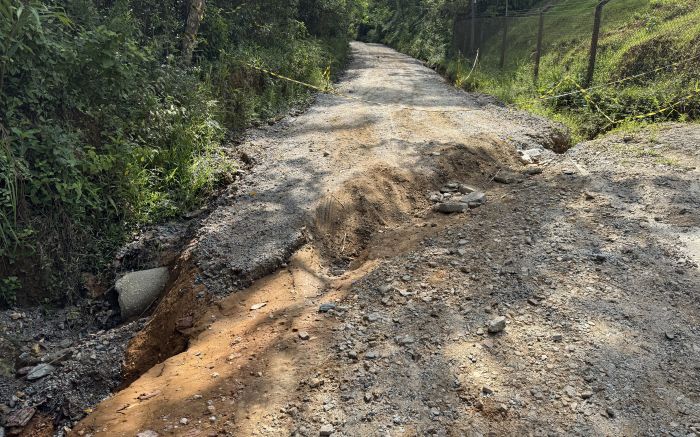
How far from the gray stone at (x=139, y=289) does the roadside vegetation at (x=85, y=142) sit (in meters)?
0.42

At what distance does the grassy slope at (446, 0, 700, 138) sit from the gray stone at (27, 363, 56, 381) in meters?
7.20

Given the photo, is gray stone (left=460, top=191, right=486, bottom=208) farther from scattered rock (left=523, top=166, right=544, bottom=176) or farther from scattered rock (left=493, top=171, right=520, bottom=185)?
scattered rock (left=523, top=166, right=544, bottom=176)

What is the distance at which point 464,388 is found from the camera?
288 cm

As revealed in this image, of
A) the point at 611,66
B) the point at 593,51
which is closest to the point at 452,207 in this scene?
the point at 593,51

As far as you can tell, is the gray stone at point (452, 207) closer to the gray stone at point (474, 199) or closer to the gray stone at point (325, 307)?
the gray stone at point (474, 199)

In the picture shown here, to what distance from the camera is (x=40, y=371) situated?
3.89 meters

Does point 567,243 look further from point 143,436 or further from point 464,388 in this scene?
point 143,436

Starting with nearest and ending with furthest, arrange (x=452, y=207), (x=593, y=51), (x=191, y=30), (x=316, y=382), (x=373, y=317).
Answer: (x=316, y=382) → (x=373, y=317) → (x=452, y=207) → (x=191, y=30) → (x=593, y=51)

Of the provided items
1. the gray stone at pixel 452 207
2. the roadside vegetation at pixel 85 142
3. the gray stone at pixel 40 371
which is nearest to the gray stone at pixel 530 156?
the gray stone at pixel 452 207

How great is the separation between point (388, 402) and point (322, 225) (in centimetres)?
248

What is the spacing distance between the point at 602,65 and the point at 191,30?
291 inches

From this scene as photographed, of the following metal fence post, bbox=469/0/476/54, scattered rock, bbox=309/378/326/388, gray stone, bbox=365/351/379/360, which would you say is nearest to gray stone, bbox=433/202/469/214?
gray stone, bbox=365/351/379/360

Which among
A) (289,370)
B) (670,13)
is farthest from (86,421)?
→ (670,13)

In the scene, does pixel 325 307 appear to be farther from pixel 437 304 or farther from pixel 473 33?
pixel 473 33
